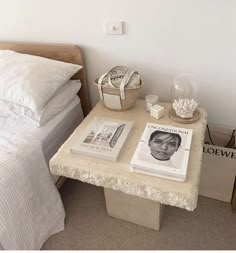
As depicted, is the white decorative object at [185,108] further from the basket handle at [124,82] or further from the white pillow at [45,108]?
the white pillow at [45,108]

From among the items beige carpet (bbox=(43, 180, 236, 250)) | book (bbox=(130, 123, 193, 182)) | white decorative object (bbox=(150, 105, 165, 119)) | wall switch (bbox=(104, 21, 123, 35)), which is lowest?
beige carpet (bbox=(43, 180, 236, 250))

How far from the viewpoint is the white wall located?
50.3 inches

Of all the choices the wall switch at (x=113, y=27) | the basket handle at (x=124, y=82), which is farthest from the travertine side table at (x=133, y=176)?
the wall switch at (x=113, y=27)

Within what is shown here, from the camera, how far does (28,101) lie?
1310 mm

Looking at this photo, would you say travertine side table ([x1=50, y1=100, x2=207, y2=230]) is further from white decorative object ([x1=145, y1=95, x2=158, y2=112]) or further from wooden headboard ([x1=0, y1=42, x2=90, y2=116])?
wooden headboard ([x1=0, y1=42, x2=90, y2=116])

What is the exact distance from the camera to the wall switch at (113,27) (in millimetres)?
1407

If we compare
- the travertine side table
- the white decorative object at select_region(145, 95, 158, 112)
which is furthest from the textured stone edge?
the white decorative object at select_region(145, 95, 158, 112)

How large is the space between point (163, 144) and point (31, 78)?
781mm

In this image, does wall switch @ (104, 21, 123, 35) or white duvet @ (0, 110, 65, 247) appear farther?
A: wall switch @ (104, 21, 123, 35)

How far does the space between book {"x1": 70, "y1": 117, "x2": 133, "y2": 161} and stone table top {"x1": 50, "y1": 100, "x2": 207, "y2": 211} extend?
→ 0.03 metres

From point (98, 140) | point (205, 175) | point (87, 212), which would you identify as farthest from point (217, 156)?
point (87, 212)

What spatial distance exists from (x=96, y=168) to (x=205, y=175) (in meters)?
0.79

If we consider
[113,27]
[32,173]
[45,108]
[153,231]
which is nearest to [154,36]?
[113,27]

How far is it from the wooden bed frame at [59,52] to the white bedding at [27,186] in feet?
0.70
